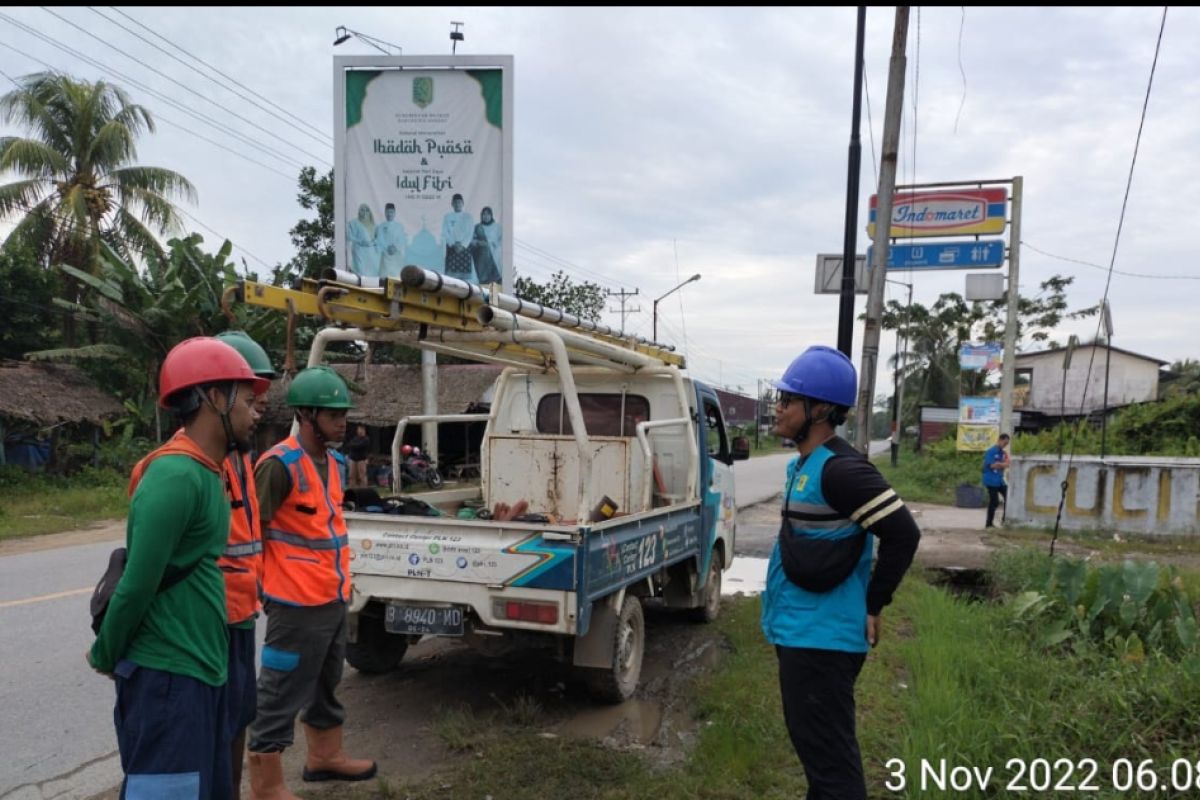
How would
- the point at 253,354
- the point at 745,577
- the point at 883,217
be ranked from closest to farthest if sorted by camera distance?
the point at 253,354, the point at 883,217, the point at 745,577

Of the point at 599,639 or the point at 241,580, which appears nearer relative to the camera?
the point at 241,580

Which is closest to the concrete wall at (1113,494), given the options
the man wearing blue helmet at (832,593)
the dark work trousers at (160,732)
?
the man wearing blue helmet at (832,593)

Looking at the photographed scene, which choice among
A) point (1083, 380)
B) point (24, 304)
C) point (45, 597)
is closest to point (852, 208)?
point (45, 597)

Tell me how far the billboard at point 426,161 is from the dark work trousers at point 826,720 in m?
14.3

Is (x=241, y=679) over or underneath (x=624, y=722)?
over

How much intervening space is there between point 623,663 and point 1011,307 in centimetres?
1417

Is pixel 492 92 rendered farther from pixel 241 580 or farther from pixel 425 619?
pixel 241 580

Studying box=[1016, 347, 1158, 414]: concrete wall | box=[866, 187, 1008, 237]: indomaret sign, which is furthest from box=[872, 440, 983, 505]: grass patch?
box=[1016, 347, 1158, 414]: concrete wall

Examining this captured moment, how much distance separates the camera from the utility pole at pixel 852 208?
8648 millimetres

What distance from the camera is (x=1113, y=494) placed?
44.0ft

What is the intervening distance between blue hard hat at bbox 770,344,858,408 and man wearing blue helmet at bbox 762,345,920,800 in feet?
0.56

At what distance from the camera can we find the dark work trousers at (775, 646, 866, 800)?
112 inches

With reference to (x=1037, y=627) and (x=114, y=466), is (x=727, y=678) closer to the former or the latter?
(x=1037, y=627)

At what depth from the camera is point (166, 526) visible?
220 centimetres
